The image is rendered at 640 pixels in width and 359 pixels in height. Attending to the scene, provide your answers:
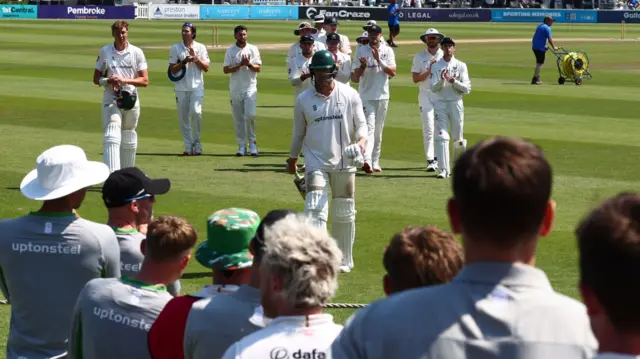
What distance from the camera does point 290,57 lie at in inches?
787

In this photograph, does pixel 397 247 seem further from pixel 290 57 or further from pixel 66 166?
pixel 290 57

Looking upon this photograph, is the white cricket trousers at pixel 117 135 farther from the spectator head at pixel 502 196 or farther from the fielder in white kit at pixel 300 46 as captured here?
the spectator head at pixel 502 196

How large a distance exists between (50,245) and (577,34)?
58368 millimetres

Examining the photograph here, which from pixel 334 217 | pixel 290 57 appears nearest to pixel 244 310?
pixel 334 217

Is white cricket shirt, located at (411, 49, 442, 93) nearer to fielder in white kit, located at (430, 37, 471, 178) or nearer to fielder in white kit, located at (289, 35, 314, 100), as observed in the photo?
fielder in white kit, located at (430, 37, 471, 178)

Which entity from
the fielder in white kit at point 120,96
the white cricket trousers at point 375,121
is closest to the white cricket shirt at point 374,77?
the white cricket trousers at point 375,121

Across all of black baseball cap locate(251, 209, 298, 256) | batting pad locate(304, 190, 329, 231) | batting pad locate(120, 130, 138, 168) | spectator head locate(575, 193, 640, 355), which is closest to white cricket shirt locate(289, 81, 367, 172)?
batting pad locate(304, 190, 329, 231)

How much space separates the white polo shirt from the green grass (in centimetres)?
113

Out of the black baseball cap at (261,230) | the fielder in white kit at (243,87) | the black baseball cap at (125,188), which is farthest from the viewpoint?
the fielder in white kit at (243,87)

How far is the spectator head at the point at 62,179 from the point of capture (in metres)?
6.08

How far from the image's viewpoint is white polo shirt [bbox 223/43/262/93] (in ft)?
69.3

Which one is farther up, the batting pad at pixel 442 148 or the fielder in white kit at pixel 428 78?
the fielder in white kit at pixel 428 78

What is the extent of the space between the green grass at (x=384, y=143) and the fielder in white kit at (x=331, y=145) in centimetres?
65

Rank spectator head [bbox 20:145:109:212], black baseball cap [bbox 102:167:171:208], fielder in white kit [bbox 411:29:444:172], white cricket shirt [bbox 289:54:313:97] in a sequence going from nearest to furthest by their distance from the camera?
spectator head [bbox 20:145:109:212]
black baseball cap [bbox 102:167:171:208]
fielder in white kit [bbox 411:29:444:172]
white cricket shirt [bbox 289:54:313:97]
